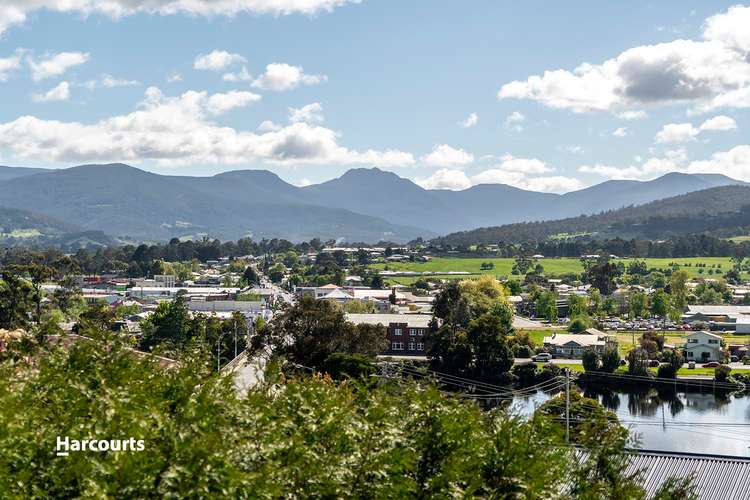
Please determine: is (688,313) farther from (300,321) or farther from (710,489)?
(710,489)

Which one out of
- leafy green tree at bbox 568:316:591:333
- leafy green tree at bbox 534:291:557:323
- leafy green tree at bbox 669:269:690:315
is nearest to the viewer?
leafy green tree at bbox 568:316:591:333

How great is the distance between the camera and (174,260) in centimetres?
14525

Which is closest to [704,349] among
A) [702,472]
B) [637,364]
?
[637,364]

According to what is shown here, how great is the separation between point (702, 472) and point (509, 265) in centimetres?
12254

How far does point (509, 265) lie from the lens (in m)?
141

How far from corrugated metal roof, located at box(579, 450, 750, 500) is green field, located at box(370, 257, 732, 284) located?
10188 cm

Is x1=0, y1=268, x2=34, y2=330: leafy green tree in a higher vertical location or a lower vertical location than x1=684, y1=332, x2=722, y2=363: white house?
higher

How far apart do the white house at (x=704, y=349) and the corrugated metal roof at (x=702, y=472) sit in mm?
40752

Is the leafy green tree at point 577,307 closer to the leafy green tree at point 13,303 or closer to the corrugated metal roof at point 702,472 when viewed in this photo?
the leafy green tree at point 13,303

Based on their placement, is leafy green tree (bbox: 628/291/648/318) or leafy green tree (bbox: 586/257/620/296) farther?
leafy green tree (bbox: 586/257/620/296)

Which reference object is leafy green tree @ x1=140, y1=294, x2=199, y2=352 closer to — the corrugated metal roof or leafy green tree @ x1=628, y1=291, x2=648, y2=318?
the corrugated metal roof

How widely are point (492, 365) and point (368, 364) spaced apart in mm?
12134

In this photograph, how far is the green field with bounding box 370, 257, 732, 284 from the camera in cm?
13050

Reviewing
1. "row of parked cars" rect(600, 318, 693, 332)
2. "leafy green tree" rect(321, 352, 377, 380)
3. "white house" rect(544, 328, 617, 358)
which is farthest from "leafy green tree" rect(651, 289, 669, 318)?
"leafy green tree" rect(321, 352, 377, 380)
